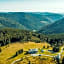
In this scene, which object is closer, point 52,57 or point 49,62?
point 49,62

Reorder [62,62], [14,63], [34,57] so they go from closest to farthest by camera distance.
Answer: [62,62] → [14,63] → [34,57]

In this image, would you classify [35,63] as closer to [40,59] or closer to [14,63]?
[40,59]

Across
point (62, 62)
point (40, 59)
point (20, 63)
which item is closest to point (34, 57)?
point (40, 59)

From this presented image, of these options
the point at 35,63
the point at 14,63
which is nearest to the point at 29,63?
the point at 35,63

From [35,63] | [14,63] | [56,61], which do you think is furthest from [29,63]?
[56,61]

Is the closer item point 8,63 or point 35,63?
point 35,63

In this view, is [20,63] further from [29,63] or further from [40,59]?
[40,59]

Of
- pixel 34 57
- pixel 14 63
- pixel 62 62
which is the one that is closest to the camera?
pixel 62 62
